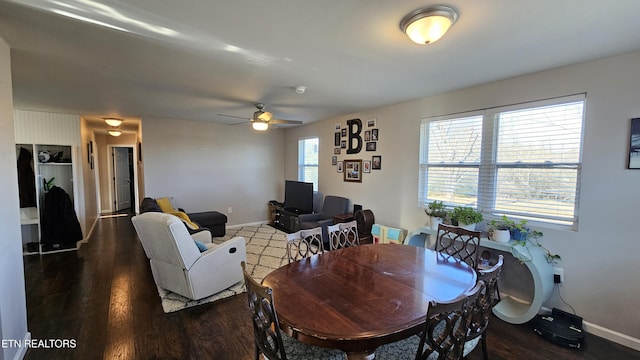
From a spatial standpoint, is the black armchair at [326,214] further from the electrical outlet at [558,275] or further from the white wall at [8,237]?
the white wall at [8,237]

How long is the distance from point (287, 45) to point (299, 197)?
4058 millimetres

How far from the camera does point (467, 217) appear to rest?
3004mm

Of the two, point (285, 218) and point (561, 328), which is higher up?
point (285, 218)

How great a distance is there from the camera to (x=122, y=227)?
6285mm

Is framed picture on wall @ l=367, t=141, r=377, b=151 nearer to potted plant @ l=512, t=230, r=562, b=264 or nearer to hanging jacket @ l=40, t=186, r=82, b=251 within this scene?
potted plant @ l=512, t=230, r=562, b=264

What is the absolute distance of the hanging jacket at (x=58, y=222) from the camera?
4.46 metres

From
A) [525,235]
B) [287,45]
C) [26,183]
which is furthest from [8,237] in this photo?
[525,235]

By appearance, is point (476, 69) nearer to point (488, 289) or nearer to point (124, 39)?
point (488, 289)

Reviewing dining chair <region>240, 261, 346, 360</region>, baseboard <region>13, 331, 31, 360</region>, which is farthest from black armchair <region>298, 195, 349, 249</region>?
baseboard <region>13, 331, 31, 360</region>

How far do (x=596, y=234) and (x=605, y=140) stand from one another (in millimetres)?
846

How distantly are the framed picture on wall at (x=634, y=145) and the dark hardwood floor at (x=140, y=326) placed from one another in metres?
1.56

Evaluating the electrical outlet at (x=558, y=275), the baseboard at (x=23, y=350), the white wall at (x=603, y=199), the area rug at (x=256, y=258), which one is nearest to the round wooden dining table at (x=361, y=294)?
the electrical outlet at (x=558, y=275)

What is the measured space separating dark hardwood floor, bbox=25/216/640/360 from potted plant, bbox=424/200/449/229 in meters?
1.13

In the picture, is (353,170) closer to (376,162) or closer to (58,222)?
(376,162)
